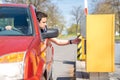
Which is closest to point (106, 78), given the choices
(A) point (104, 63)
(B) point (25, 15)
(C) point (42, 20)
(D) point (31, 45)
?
(A) point (104, 63)

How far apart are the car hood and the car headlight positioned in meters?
0.08

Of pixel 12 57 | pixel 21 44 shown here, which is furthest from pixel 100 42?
pixel 12 57

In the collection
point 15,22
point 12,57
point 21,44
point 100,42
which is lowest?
point 100,42

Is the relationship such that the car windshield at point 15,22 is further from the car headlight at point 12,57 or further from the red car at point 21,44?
the car headlight at point 12,57

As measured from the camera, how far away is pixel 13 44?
5.41 metres

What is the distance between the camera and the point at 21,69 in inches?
196

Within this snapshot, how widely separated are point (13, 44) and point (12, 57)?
412mm

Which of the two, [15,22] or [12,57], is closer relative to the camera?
[12,57]

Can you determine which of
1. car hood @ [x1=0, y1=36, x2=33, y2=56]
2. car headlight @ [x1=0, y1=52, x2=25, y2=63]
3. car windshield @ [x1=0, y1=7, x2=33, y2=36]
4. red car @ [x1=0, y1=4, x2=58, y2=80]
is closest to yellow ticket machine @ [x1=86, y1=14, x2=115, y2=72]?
red car @ [x1=0, y1=4, x2=58, y2=80]

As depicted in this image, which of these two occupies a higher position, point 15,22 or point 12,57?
point 15,22

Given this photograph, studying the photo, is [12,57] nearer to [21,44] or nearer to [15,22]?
[21,44]

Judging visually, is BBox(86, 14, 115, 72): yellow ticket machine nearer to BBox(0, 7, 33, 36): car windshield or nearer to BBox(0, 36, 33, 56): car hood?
BBox(0, 7, 33, 36): car windshield

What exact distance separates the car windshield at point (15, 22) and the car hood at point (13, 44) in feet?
1.30

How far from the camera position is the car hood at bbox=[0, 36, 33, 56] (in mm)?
5184
